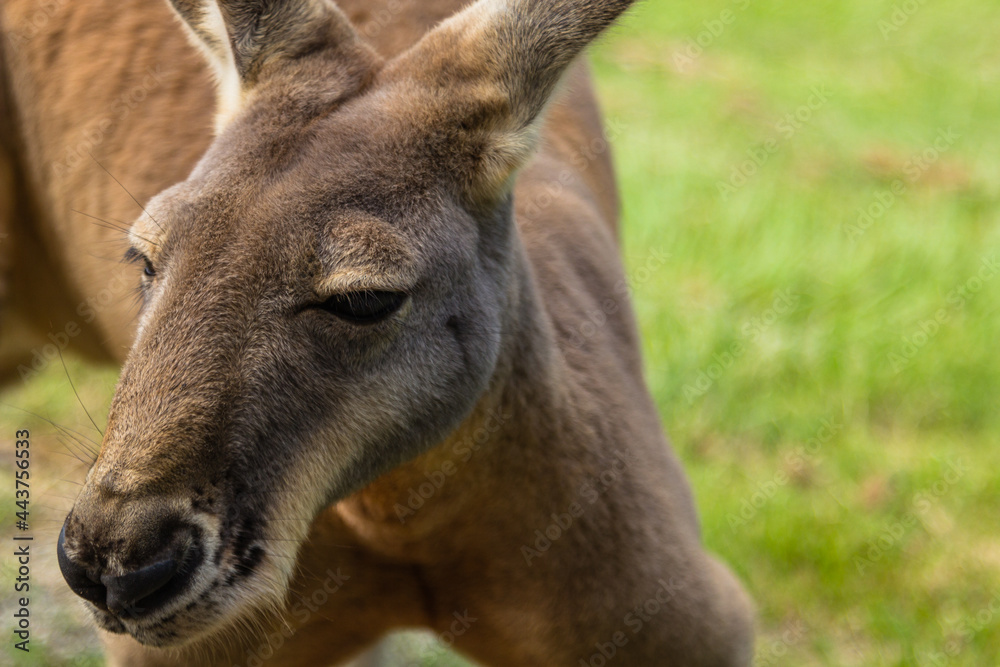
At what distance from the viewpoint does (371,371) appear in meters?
2.74

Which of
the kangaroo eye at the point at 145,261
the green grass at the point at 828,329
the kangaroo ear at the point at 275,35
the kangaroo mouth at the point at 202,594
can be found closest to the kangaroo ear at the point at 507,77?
the green grass at the point at 828,329

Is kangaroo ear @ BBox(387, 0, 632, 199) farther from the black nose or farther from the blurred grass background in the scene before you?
the black nose

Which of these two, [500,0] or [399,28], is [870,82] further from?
[500,0]

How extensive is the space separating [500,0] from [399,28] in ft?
4.18

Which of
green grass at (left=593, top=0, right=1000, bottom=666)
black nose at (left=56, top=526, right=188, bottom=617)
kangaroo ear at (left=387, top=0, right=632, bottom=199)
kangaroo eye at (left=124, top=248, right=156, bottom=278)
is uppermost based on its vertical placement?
kangaroo eye at (left=124, top=248, right=156, bottom=278)

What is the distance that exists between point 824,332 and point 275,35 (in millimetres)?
4329

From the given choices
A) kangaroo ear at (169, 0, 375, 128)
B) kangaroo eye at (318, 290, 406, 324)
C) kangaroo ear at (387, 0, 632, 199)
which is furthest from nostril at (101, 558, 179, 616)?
kangaroo ear at (169, 0, 375, 128)

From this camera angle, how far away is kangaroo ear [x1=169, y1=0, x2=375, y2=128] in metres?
3.10

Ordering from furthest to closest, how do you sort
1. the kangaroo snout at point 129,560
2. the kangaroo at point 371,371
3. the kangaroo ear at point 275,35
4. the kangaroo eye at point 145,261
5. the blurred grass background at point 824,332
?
the blurred grass background at point 824,332 → the kangaroo ear at point 275,35 → the kangaroo eye at point 145,261 → the kangaroo at point 371,371 → the kangaroo snout at point 129,560

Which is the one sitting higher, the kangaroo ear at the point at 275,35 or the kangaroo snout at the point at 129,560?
the kangaroo ear at the point at 275,35

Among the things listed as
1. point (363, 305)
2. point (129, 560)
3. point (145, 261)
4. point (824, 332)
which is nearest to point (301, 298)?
point (363, 305)

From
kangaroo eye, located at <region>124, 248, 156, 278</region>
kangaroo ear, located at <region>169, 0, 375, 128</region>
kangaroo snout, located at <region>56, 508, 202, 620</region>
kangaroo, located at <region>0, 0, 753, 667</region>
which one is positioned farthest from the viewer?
kangaroo ear, located at <region>169, 0, 375, 128</region>

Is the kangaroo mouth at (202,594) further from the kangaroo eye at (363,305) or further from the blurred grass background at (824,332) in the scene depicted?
the blurred grass background at (824,332)

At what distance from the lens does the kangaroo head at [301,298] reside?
248 centimetres
